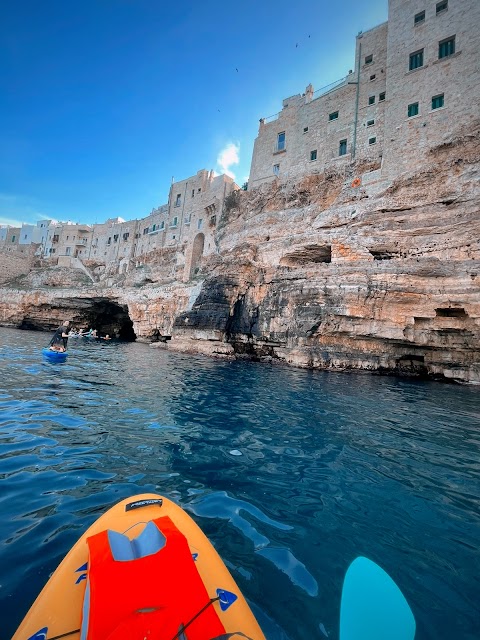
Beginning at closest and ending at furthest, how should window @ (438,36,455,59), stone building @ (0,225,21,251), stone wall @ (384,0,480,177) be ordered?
stone wall @ (384,0,480,177) → window @ (438,36,455,59) → stone building @ (0,225,21,251)

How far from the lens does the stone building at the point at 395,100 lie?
21812 millimetres

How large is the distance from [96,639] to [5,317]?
4507 centimetres

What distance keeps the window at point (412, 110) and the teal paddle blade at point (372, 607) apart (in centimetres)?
3014

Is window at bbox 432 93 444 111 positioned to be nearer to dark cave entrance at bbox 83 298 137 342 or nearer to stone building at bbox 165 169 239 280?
stone building at bbox 165 169 239 280

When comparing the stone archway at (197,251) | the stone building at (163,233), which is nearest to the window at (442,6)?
the stone building at (163,233)

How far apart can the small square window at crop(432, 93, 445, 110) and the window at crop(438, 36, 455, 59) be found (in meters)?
3.39

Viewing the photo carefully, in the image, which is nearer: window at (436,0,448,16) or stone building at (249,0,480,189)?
stone building at (249,0,480,189)

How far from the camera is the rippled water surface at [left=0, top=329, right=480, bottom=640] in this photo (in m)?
2.29

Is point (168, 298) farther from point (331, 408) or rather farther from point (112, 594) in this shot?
point (112, 594)

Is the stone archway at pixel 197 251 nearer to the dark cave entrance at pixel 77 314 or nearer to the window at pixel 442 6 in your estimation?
the dark cave entrance at pixel 77 314

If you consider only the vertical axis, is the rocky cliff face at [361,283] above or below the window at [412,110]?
below

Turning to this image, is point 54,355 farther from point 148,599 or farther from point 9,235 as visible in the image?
point 9,235

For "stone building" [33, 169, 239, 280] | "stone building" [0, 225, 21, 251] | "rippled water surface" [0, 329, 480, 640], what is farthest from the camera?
"stone building" [0, 225, 21, 251]

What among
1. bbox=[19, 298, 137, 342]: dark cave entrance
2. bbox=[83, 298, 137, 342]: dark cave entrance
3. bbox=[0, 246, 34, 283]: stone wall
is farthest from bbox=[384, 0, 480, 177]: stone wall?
bbox=[0, 246, 34, 283]: stone wall
